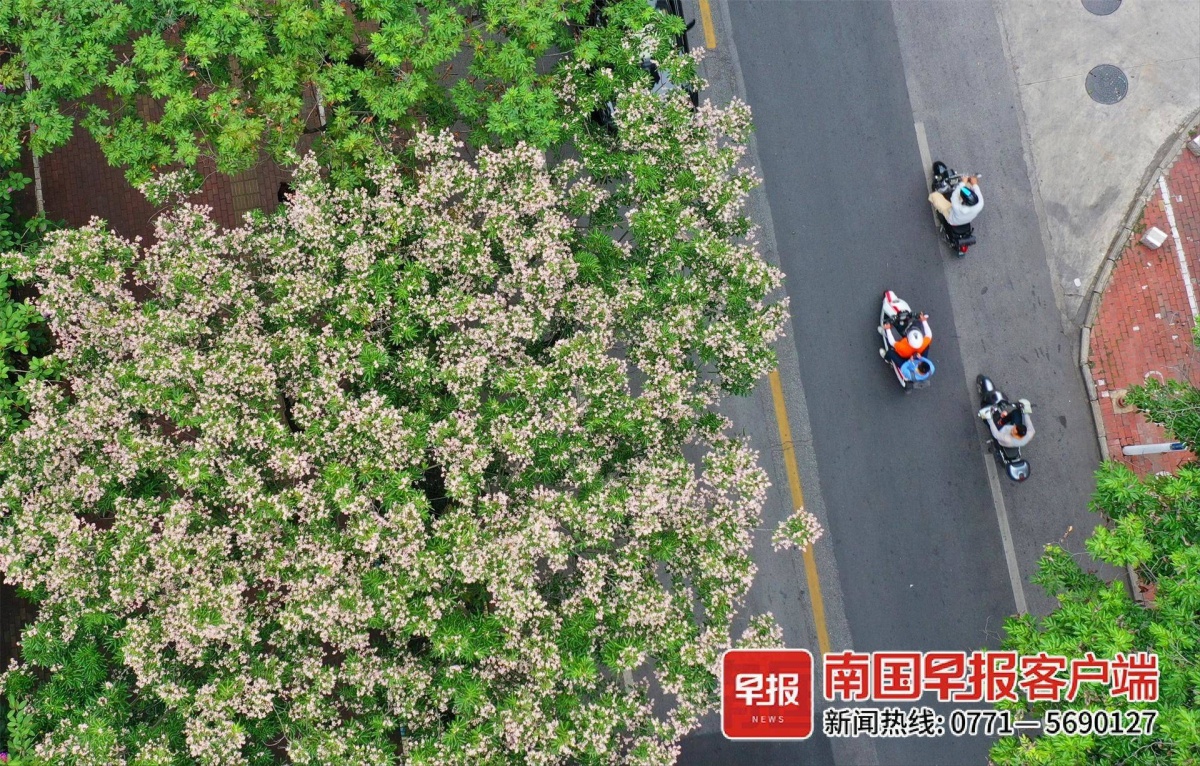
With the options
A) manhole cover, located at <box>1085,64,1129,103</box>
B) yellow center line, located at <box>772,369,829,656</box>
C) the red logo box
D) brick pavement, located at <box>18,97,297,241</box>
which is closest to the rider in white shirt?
manhole cover, located at <box>1085,64,1129,103</box>

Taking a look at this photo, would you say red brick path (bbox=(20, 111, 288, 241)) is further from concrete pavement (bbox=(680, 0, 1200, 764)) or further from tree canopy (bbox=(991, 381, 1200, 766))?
tree canopy (bbox=(991, 381, 1200, 766))

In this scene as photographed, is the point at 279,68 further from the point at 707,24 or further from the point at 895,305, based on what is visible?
the point at 895,305

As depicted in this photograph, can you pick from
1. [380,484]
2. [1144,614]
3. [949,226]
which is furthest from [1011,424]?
[380,484]

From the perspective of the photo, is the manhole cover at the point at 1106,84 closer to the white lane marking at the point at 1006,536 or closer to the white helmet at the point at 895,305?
the white helmet at the point at 895,305

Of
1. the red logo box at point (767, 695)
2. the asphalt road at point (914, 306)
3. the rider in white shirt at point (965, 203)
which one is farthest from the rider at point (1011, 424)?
the red logo box at point (767, 695)

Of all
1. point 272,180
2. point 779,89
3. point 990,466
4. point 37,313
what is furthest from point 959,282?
point 37,313
